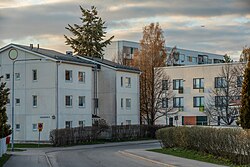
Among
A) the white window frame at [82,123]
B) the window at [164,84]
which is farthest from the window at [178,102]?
the white window frame at [82,123]

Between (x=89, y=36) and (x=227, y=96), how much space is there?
1273 inches

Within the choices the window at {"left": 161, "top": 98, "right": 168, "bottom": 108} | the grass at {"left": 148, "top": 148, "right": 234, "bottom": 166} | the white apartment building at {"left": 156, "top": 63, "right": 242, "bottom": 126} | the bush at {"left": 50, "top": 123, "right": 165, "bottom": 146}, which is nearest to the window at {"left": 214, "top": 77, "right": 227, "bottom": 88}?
the white apartment building at {"left": 156, "top": 63, "right": 242, "bottom": 126}

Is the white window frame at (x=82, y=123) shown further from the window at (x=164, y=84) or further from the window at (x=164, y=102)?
the window at (x=164, y=84)

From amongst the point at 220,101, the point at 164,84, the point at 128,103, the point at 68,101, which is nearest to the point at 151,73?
the point at 164,84

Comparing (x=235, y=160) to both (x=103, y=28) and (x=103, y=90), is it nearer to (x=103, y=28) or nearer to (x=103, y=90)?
(x=103, y=90)

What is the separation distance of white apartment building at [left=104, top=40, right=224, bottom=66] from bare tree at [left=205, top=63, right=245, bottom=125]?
23.5 meters

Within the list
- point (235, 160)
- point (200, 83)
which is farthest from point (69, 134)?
point (200, 83)

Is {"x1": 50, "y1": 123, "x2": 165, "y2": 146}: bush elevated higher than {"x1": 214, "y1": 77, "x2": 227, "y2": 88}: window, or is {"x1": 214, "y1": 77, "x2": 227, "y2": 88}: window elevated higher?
{"x1": 214, "y1": 77, "x2": 227, "y2": 88}: window

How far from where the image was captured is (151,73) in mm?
82500

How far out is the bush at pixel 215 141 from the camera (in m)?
25.5

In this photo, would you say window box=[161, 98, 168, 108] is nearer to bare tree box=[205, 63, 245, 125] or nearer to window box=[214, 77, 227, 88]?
bare tree box=[205, 63, 245, 125]

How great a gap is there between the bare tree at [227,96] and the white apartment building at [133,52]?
23.5 meters

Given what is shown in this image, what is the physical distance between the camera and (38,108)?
58344mm

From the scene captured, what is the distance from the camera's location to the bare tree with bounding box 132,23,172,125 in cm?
7931
